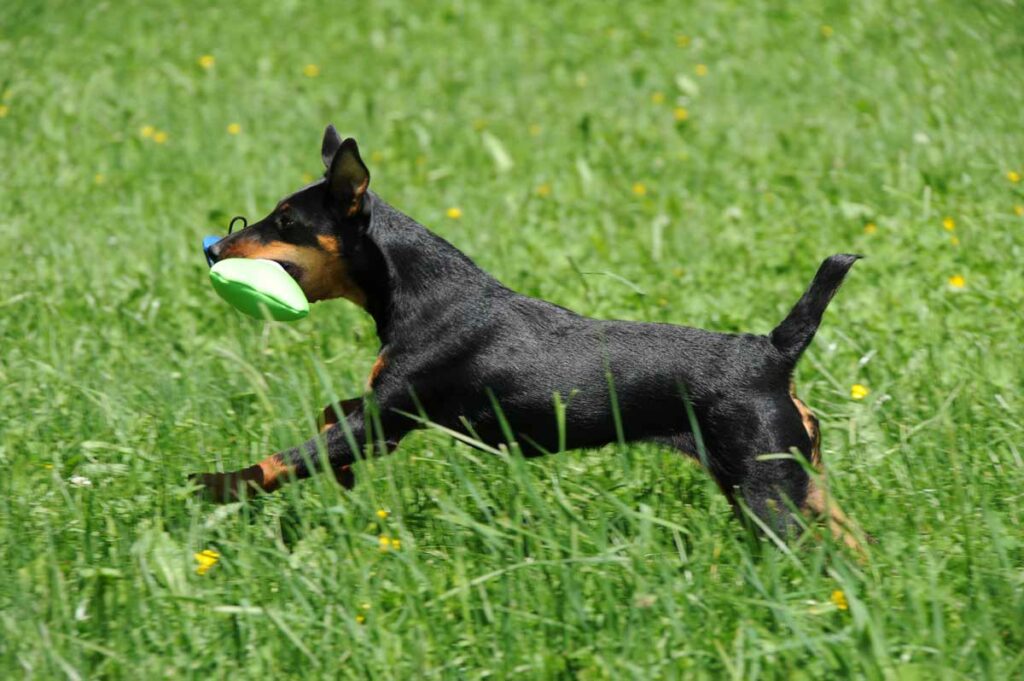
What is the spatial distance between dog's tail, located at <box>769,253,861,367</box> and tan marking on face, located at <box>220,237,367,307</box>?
1.31 meters

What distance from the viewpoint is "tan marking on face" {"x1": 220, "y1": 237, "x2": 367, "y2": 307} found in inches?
161

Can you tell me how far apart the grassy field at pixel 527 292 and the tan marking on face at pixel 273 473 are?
0.11m

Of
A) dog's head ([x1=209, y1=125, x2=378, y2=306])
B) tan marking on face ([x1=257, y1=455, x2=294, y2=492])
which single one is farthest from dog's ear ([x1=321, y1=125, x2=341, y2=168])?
tan marking on face ([x1=257, y1=455, x2=294, y2=492])

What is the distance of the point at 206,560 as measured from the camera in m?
3.58

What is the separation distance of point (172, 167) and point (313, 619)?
5.12 meters

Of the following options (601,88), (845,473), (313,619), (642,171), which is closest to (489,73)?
(601,88)

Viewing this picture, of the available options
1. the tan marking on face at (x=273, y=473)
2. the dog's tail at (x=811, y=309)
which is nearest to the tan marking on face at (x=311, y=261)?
the tan marking on face at (x=273, y=473)

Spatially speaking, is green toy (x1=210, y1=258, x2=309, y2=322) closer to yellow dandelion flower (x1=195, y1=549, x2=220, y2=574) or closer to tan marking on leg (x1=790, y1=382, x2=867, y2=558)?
yellow dandelion flower (x1=195, y1=549, x2=220, y2=574)

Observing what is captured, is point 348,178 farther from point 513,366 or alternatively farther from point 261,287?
point 513,366

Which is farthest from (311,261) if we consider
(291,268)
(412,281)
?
(412,281)

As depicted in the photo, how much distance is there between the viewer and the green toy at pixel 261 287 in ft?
12.9

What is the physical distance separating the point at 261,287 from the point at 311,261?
22 cm

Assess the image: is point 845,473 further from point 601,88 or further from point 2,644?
point 601,88

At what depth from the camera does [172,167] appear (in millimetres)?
7840
